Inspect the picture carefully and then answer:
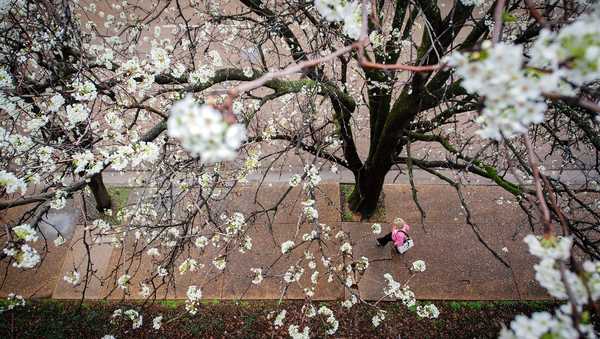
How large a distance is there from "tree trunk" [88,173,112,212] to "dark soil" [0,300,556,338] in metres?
1.77

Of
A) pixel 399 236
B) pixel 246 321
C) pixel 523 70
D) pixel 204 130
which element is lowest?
pixel 246 321

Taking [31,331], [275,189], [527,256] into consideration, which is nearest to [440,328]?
[527,256]

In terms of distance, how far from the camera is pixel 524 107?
4.97 ft

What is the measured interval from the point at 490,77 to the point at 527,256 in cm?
615

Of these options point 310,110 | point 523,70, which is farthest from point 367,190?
point 523,70

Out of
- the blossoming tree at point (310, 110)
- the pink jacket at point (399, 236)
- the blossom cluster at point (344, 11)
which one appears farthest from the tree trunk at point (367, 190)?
the blossom cluster at point (344, 11)

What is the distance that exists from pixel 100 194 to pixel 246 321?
3451mm

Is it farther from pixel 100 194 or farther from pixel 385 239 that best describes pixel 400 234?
pixel 100 194

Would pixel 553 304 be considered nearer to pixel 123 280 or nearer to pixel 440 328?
pixel 440 328

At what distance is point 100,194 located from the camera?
22.5ft

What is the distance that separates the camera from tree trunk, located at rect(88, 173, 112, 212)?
651 centimetres

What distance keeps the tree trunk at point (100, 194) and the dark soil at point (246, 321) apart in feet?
5.81

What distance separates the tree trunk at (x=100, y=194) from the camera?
21.4ft

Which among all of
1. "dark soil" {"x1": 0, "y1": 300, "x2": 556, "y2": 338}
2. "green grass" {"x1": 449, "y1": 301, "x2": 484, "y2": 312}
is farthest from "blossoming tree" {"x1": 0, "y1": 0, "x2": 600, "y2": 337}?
"green grass" {"x1": 449, "y1": 301, "x2": 484, "y2": 312}
